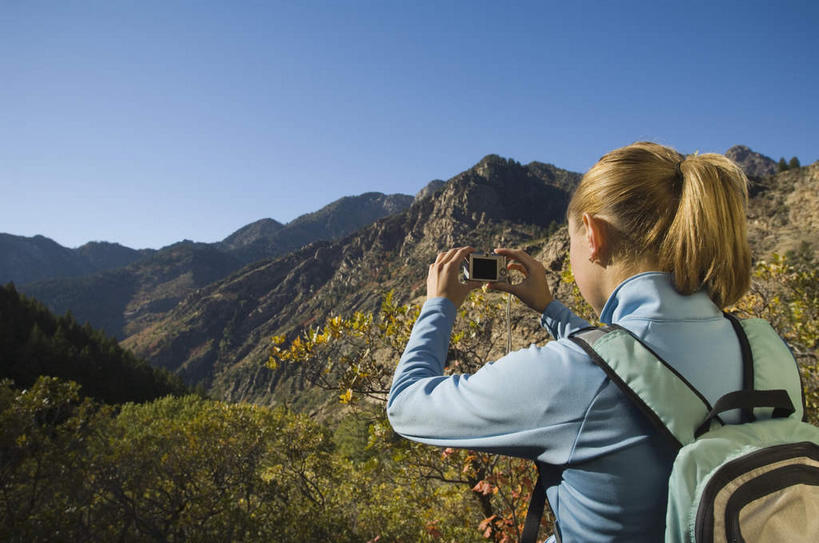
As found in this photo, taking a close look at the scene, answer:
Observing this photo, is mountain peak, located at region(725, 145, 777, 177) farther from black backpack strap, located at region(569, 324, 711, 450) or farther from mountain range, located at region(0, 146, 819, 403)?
black backpack strap, located at region(569, 324, 711, 450)

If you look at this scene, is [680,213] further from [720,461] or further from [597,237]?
[720,461]

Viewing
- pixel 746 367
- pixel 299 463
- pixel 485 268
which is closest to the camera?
pixel 746 367

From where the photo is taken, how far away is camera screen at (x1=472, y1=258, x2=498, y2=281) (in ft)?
5.85

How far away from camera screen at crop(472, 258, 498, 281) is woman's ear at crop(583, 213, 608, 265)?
0.55 meters

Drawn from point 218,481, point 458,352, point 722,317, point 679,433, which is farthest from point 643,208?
point 218,481

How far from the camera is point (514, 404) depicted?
3.06 ft

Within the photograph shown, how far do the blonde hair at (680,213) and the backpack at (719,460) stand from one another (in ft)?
1.06

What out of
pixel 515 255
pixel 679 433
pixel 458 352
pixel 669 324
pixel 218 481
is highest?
pixel 515 255

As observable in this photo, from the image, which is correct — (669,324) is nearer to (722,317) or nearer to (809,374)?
(722,317)

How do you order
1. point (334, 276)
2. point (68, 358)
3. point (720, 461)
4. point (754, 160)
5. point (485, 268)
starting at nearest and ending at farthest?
1. point (720, 461)
2. point (485, 268)
3. point (68, 358)
4. point (334, 276)
5. point (754, 160)

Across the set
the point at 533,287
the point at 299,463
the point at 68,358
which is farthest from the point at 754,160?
the point at 68,358

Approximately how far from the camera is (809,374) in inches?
188

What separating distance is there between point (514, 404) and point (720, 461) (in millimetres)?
443

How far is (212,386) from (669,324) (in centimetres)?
15336
